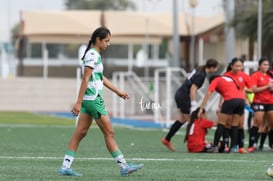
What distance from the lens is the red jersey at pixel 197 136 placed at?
18.7 m

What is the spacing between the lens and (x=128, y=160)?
16.0 m

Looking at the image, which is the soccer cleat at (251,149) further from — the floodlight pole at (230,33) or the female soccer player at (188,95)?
the floodlight pole at (230,33)

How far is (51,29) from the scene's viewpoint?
6347 cm

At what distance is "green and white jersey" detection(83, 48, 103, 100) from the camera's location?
42.2ft

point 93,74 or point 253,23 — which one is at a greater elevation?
point 253,23

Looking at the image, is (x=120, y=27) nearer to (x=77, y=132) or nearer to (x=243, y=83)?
(x=243, y=83)

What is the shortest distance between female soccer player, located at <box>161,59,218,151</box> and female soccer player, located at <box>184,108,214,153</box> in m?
0.43

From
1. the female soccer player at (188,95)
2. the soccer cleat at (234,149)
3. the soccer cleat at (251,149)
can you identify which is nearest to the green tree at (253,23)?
the soccer cleat at (251,149)

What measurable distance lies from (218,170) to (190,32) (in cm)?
4733

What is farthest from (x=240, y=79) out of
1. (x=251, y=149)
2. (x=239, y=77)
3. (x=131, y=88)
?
(x=131, y=88)

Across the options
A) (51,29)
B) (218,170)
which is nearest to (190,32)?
(51,29)

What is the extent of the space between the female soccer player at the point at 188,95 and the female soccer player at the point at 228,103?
271mm

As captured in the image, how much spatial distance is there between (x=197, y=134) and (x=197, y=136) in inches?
2.3

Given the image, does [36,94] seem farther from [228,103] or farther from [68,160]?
[68,160]
